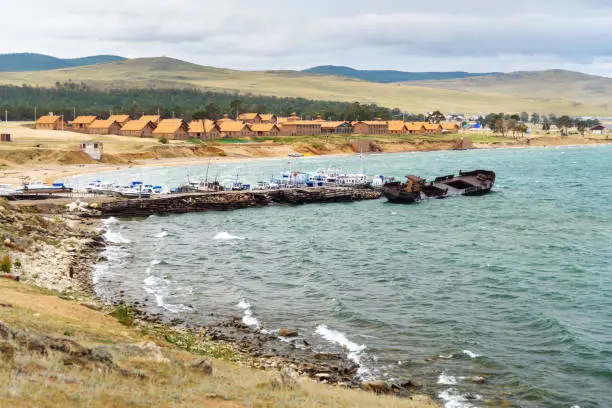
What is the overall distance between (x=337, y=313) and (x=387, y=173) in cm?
9769

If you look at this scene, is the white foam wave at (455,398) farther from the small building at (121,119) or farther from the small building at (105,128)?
the small building at (121,119)

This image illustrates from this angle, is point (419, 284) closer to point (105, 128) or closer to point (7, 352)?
point (7, 352)

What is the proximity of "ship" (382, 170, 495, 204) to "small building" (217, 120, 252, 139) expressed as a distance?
85480 millimetres

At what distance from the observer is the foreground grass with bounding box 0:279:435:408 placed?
15.6m

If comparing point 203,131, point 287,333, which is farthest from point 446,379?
point 203,131

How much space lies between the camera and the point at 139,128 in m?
177

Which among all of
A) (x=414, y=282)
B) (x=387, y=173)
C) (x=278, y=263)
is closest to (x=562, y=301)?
(x=414, y=282)

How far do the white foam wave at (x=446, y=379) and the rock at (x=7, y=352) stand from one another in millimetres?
17212

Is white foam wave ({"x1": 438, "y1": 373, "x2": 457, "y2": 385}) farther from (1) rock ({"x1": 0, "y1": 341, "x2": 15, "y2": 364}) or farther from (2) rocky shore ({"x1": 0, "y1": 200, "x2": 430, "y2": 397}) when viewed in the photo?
(1) rock ({"x1": 0, "y1": 341, "x2": 15, "y2": 364})

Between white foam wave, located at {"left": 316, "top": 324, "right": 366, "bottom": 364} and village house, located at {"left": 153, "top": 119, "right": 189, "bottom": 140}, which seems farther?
village house, located at {"left": 153, "top": 119, "right": 189, "bottom": 140}

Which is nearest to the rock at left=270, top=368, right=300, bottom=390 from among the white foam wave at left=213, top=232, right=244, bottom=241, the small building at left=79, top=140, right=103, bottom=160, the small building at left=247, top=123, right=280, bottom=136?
the white foam wave at left=213, top=232, right=244, bottom=241

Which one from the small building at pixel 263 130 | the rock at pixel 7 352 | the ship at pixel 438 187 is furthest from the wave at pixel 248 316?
the small building at pixel 263 130

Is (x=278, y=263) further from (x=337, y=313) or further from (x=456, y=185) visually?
(x=456, y=185)

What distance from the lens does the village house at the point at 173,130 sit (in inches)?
6826
